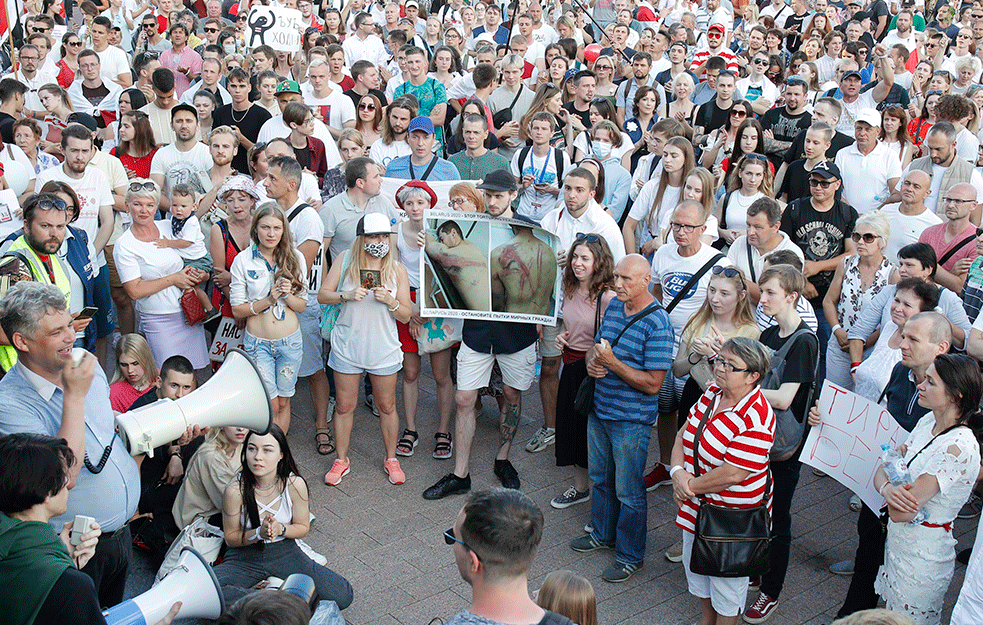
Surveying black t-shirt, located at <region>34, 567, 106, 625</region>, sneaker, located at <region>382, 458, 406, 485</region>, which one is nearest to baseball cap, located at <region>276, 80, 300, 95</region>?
sneaker, located at <region>382, 458, 406, 485</region>

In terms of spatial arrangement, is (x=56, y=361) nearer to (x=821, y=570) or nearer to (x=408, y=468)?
(x=408, y=468)

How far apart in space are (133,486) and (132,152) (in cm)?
471

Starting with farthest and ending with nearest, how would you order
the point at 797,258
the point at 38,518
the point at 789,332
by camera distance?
the point at 797,258 → the point at 789,332 → the point at 38,518

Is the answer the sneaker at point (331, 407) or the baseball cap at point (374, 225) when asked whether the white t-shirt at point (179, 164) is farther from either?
the baseball cap at point (374, 225)

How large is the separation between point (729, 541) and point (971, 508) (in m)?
2.28

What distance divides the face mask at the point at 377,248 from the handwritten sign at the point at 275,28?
240 inches

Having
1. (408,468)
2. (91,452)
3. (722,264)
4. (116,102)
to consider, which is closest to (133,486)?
(91,452)

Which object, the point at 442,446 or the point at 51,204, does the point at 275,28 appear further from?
the point at 442,446

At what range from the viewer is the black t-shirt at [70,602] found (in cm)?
271

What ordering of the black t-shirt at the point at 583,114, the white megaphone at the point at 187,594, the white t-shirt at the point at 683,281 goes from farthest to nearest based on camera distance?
1. the black t-shirt at the point at 583,114
2. the white t-shirt at the point at 683,281
3. the white megaphone at the point at 187,594

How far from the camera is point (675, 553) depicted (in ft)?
16.1

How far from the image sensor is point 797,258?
524 centimetres

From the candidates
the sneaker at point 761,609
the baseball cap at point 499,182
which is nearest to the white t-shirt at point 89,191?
the baseball cap at point 499,182

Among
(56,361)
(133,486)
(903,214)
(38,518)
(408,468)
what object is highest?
(903,214)
